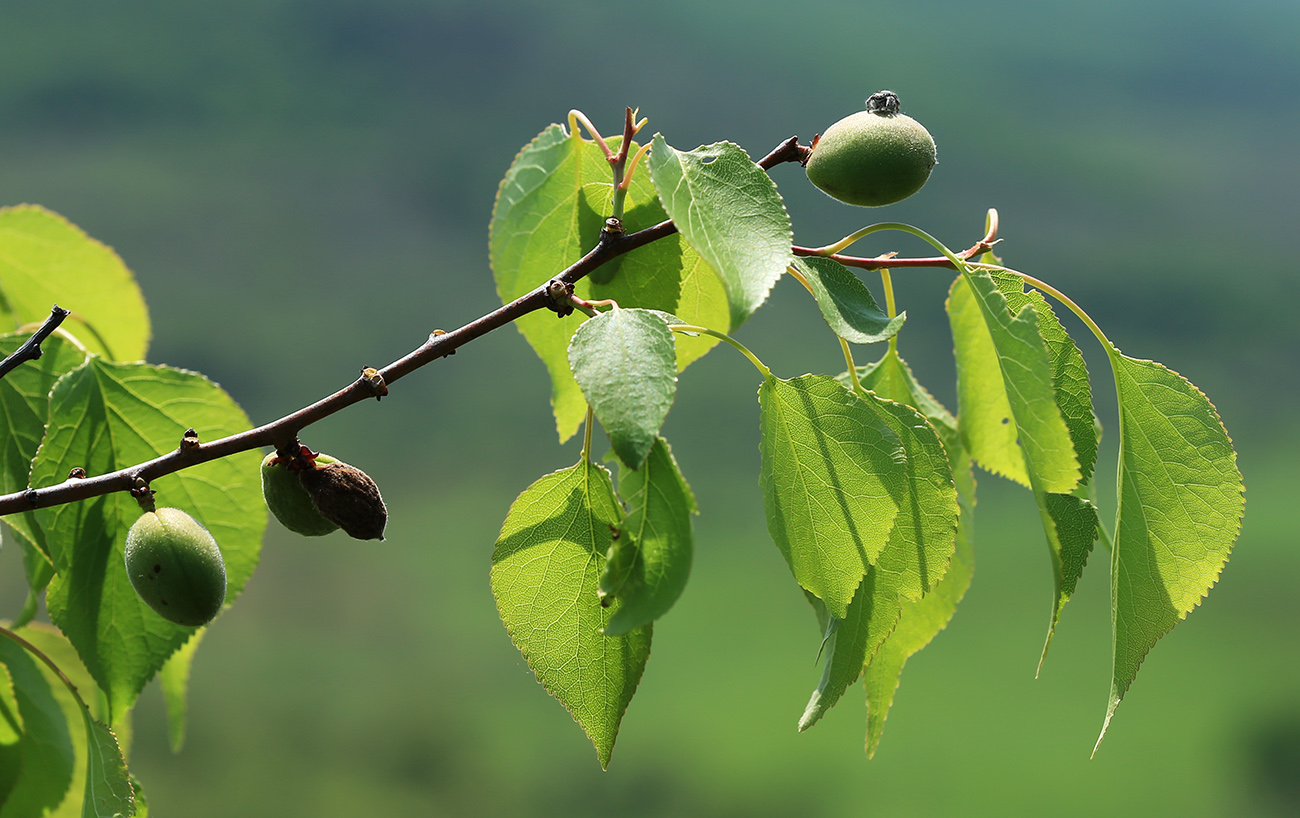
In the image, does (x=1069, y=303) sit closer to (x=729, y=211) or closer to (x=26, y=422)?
(x=729, y=211)

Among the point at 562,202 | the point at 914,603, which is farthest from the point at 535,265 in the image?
the point at 914,603

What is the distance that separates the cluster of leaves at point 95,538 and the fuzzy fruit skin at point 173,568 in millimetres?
75

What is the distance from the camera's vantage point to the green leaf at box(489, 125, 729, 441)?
22.4 inches

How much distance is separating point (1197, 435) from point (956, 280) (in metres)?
0.15

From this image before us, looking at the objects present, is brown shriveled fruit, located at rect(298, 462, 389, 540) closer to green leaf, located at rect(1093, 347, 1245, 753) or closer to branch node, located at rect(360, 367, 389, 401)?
branch node, located at rect(360, 367, 389, 401)

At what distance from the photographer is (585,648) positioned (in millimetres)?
454

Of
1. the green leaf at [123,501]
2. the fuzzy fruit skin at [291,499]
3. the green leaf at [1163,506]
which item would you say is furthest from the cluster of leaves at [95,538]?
the green leaf at [1163,506]

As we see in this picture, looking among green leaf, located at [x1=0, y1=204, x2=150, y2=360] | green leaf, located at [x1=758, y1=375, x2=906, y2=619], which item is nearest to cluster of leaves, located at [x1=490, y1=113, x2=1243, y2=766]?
green leaf, located at [x1=758, y1=375, x2=906, y2=619]

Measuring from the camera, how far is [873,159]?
0.44 metres

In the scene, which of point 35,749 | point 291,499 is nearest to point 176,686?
point 35,749

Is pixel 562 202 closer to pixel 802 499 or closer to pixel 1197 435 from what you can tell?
pixel 802 499

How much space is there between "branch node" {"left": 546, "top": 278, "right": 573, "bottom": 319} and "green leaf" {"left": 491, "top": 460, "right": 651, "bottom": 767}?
79 millimetres

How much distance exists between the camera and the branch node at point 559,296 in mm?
427

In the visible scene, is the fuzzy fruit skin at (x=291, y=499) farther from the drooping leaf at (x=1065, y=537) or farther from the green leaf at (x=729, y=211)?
the drooping leaf at (x=1065, y=537)
